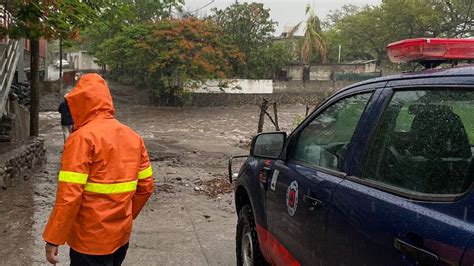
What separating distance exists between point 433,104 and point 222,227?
4332mm

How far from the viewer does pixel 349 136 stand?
97.0 inches

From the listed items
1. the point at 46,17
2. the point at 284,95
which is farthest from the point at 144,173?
the point at 284,95

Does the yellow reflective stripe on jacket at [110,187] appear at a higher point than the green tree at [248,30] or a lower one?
lower

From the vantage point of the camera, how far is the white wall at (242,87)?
31.5m

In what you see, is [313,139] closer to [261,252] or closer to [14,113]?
[261,252]

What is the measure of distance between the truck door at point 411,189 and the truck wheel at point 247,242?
1.46 m

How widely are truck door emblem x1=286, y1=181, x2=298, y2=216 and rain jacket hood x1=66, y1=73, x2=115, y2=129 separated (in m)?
1.15

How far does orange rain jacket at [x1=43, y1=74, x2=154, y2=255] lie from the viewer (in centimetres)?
253

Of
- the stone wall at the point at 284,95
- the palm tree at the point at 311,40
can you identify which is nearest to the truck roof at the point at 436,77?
the stone wall at the point at 284,95

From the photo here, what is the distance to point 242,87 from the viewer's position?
3344cm

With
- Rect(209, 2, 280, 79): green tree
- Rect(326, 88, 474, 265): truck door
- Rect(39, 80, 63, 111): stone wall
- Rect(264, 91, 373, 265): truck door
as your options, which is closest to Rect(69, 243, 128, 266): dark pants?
Rect(264, 91, 373, 265): truck door

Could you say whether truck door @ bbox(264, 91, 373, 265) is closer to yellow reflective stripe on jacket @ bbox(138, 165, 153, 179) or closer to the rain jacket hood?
yellow reflective stripe on jacket @ bbox(138, 165, 153, 179)

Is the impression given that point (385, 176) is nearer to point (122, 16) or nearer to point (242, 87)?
point (122, 16)

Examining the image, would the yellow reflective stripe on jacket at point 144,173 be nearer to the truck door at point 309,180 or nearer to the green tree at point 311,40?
the truck door at point 309,180
